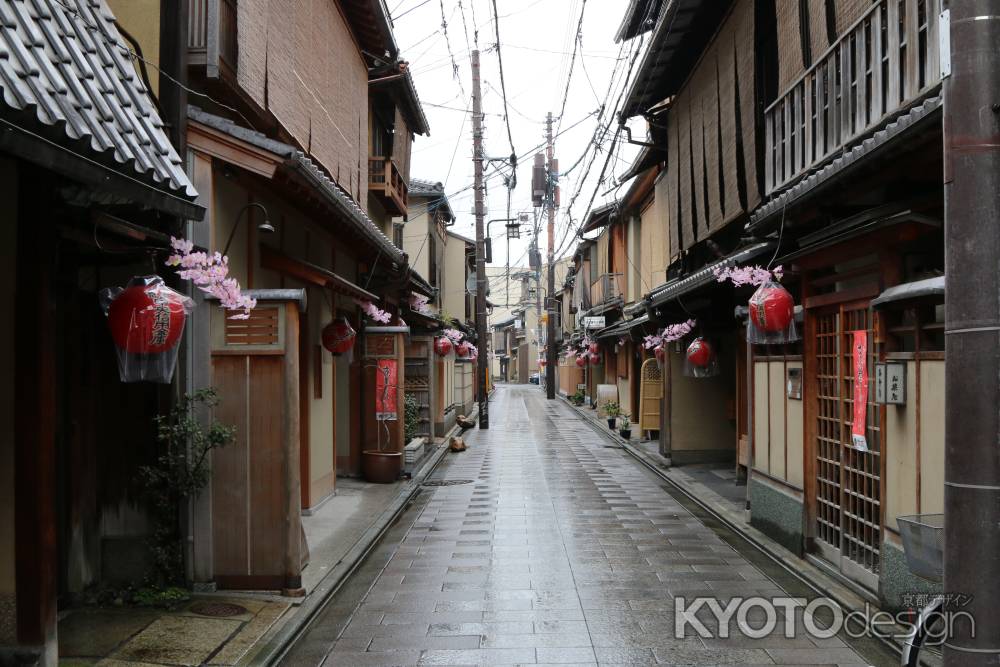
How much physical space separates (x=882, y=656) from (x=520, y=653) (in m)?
3.35

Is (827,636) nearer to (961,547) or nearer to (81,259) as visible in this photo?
(961,547)

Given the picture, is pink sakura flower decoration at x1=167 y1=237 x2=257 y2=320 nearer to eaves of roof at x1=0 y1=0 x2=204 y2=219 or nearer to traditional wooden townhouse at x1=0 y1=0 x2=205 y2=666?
traditional wooden townhouse at x1=0 y1=0 x2=205 y2=666

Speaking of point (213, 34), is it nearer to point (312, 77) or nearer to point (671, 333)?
point (312, 77)

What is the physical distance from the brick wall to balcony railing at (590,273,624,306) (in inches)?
698

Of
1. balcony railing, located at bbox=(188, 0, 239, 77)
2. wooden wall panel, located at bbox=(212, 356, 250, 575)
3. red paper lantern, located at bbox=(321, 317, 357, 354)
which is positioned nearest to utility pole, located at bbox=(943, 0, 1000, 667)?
wooden wall panel, located at bbox=(212, 356, 250, 575)

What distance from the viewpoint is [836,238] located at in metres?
8.66

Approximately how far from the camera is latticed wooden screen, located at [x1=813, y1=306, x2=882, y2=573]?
8.51m

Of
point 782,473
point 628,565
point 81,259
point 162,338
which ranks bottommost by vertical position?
point 628,565

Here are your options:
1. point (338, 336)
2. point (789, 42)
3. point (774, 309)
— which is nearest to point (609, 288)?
point (338, 336)

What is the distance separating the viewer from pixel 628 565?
10.3 metres

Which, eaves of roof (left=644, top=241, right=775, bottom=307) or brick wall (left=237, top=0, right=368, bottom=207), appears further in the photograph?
eaves of roof (left=644, top=241, right=775, bottom=307)

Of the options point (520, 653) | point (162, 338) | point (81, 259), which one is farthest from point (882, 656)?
point (81, 259)

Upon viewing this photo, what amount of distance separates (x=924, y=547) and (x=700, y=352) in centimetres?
1236

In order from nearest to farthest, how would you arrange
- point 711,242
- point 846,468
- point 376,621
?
point 376,621 → point 846,468 → point 711,242
